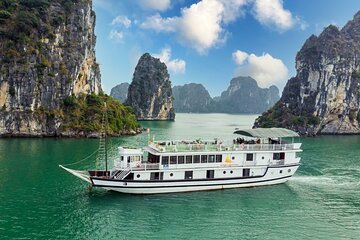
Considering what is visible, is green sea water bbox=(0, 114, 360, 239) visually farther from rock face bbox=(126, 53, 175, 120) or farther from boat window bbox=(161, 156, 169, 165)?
rock face bbox=(126, 53, 175, 120)

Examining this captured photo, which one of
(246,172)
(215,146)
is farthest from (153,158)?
(246,172)

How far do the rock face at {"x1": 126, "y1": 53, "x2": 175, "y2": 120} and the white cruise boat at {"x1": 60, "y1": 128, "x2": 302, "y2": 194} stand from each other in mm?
124404

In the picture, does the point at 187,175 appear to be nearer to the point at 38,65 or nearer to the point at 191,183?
the point at 191,183

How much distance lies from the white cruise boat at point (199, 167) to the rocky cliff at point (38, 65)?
4447 cm

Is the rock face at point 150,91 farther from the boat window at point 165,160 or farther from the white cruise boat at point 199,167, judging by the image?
the boat window at point 165,160

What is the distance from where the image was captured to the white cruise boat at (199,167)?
2692 centimetres

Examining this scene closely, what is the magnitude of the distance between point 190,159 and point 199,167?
3.18 feet

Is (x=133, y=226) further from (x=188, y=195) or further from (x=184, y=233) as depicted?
(x=188, y=195)

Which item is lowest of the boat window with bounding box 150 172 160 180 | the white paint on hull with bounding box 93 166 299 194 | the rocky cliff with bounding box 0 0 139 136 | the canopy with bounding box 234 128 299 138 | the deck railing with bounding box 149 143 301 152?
the white paint on hull with bounding box 93 166 299 194

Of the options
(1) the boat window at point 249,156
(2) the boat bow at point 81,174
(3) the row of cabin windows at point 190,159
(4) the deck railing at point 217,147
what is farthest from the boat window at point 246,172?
(2) the boat bow at point 81,174

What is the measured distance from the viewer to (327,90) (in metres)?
97.2

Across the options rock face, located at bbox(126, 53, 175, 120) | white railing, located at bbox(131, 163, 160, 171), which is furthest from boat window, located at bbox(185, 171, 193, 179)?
rock face, located at bbox(126, 53, 175, 120)

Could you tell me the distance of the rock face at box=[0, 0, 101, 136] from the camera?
66562 millimetres

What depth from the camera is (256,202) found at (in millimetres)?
26578
